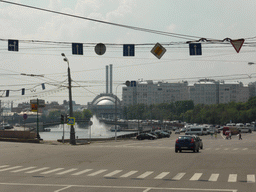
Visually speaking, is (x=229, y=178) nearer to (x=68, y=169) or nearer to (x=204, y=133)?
(x=68, y=169)

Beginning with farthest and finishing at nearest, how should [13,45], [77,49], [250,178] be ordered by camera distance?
[77,49], [13,45], [250,178]

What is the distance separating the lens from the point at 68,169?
808 inches

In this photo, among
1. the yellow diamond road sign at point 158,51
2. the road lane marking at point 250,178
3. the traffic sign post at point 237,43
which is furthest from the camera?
the yellow diamond road sign at point 158,51

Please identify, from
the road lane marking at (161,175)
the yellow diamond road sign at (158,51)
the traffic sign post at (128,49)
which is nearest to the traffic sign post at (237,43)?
the yellow diamond road sign at (158,51)

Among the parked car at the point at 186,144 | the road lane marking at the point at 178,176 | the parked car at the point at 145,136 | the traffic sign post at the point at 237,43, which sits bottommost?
the parked car at the point at 145,136

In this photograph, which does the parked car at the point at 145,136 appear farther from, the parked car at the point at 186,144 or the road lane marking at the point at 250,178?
the road lane marking at the point at 250,178

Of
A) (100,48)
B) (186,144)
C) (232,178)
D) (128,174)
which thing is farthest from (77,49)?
(232,178)

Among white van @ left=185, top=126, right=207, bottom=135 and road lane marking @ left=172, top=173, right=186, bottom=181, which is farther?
white van @ left=185, top=126, right=207, bottom=135

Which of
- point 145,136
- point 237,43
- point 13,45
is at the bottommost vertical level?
point 145,136

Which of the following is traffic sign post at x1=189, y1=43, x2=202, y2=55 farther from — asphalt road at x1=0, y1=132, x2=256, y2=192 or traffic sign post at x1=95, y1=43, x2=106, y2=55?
asphalt road at x1=0, y1=132, x2=256, y2=192

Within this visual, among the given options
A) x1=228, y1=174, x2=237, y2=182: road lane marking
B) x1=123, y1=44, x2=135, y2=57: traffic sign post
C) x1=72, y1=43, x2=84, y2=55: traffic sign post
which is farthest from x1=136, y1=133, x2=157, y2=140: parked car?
x1=228, y1=174, x2=237, y2=182: road lane marking

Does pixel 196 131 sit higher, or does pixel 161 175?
pixel 161 175

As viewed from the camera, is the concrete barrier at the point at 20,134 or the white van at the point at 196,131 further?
the white van at the point at 196,131

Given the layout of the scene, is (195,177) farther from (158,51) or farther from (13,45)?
(13,45)
